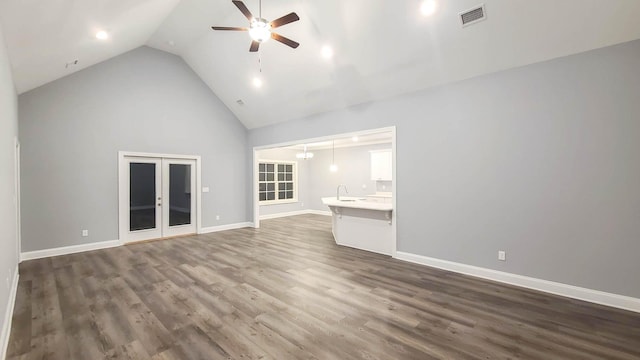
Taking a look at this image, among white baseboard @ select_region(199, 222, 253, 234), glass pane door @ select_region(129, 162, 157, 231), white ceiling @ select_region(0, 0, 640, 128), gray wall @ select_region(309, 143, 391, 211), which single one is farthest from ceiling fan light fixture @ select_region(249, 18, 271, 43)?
gray wall @ select_region(309, 143, 391, 211)

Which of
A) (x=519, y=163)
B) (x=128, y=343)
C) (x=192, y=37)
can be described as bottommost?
(x=128, y=343)

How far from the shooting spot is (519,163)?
360cm

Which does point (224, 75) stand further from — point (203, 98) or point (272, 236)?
point (272, 236)

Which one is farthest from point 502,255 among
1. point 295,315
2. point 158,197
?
point 158,197

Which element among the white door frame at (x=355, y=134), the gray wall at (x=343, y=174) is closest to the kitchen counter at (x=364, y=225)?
the white door frame at (x=355, y=134)

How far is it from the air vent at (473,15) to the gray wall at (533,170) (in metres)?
0.87

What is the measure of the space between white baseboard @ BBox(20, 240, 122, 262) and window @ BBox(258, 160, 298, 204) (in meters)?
4.52

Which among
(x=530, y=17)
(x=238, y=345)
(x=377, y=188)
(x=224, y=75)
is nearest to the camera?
(x=238, y=345)

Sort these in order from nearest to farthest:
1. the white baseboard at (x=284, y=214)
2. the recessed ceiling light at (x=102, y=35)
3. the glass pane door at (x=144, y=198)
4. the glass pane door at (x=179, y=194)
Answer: the recessed ceiling light at (x=102, y=35), the glass pane door at (x=144, y=198), the glass pane door at (x=179, y=194), the white baseboard at (x=284, y=214)

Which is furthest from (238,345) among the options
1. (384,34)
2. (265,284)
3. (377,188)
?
(377,188)

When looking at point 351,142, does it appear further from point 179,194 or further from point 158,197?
point 158,197

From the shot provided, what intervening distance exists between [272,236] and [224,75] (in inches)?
159

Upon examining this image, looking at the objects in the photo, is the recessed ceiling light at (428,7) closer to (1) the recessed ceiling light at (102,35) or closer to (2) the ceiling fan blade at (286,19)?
(2) the ceiling fan blade at (286,19)

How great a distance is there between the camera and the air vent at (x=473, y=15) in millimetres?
3174
